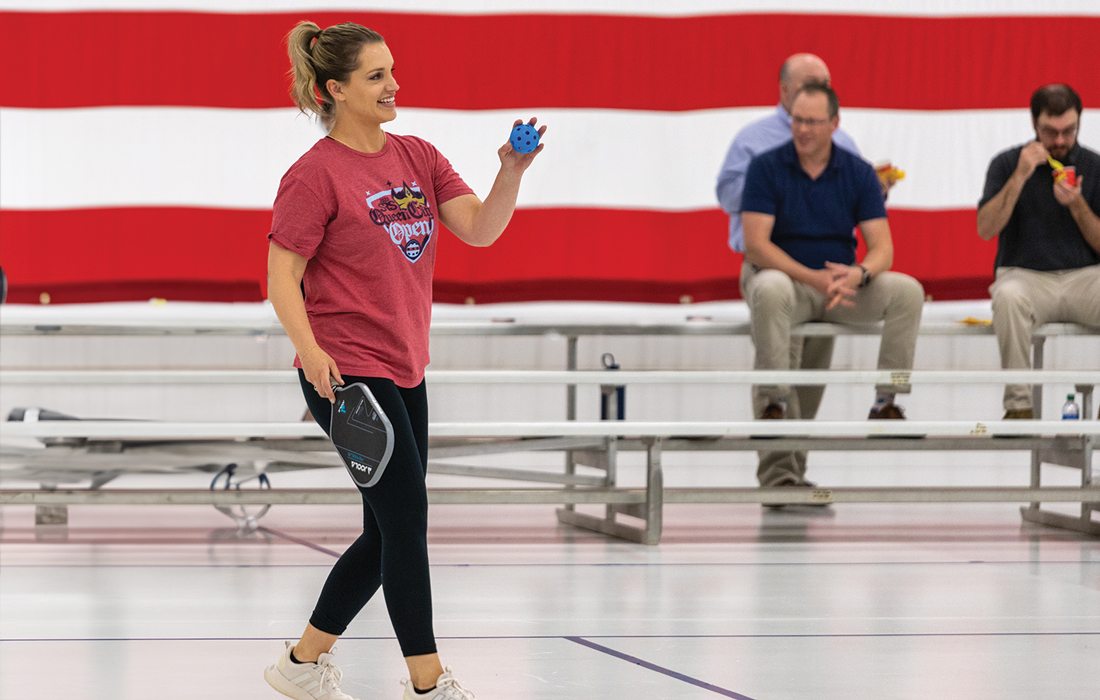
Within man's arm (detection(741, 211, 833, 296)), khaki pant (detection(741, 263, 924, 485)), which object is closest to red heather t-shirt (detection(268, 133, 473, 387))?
khaki pant (detection(741, 263, 924, 485))

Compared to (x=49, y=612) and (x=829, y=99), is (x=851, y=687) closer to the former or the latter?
(x=49, y=612)

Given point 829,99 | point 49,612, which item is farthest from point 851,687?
point 829,99

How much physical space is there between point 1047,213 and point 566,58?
1.70 meters

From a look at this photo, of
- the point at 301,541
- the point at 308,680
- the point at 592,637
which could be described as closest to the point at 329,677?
the point at 308,680

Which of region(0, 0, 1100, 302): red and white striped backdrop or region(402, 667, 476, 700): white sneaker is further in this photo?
region(0, 0, 1100, 302): red and white striped backdrop

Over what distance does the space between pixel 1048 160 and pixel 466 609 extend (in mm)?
2571

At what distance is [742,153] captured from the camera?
191 inches

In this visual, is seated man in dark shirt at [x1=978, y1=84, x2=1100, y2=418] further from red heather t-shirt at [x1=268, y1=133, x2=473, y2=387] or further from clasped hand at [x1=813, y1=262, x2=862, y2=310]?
red heather t-shirt at [x1=268, y1=133, x2=473, y2=387]

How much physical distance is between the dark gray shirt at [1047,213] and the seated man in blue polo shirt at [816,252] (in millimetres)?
411

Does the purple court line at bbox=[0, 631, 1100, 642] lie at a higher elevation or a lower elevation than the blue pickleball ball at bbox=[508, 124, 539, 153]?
lower

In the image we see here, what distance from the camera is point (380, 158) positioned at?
2344 millimetres

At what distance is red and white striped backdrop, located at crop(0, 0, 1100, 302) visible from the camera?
16.0 ft

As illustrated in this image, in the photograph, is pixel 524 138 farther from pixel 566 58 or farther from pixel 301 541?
pixel 566 58

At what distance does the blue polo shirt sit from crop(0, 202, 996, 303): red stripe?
0.41 meters
